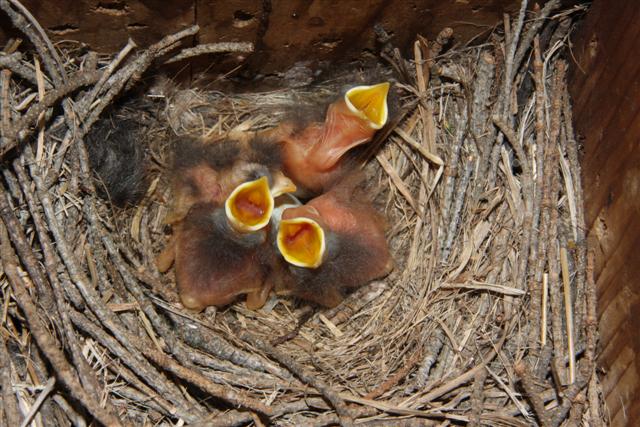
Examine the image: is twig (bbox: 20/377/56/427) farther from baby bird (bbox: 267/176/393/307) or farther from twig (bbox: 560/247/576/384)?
twig (bbox: 560/247/576/384)

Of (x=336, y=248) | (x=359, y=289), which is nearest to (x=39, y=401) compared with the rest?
(x=336, y=248)

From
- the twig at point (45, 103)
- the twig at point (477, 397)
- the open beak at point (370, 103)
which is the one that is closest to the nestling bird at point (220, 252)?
the open beak at point (370, 103)

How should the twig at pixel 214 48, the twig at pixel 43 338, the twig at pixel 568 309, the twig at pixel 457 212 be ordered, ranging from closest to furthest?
the twig at pixel 43 338 < the twig at pixel 568 309 < the twig at pixel 214 48 < the twig at pixel 457 212

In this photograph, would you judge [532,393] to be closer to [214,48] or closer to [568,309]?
[568,309]

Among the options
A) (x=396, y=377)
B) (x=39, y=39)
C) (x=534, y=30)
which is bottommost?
(x=396, y=377)

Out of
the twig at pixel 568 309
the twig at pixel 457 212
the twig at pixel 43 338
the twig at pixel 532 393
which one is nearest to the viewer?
the twig at pixel 43 338

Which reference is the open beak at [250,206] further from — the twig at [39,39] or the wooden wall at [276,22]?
the twig at [39,39]

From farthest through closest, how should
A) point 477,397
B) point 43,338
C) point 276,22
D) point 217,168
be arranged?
point 217,168 < point 276,22 < point 477,397 < point 43,338
